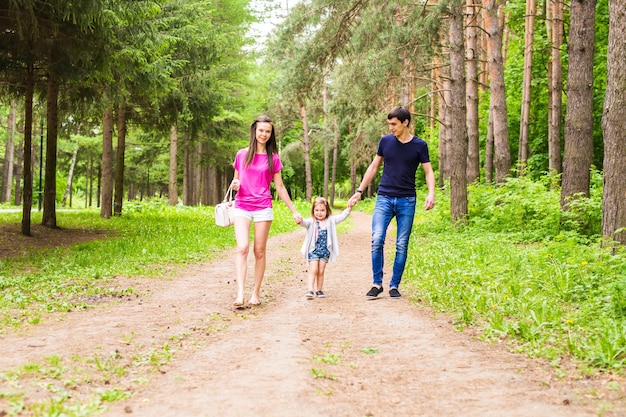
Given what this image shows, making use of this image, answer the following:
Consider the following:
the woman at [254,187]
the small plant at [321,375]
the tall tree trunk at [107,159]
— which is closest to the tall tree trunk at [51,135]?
the tall tree trunk at [107,159]

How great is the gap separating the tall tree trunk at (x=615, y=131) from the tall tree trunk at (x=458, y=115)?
7112mm

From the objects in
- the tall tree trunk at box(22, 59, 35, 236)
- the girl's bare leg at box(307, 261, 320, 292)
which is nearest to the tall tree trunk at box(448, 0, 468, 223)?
the girl's bare leg at box(307, 261, 320, 292)

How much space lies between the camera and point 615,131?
24.6 ft

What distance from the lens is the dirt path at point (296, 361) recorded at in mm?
3494

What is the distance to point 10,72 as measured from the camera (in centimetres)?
1330

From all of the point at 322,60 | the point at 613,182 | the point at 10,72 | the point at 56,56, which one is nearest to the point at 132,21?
the point at 56,56

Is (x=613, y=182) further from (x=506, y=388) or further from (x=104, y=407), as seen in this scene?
(x=104, y=407)

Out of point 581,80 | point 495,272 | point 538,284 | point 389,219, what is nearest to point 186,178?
point 581,80

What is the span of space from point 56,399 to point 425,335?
311cm

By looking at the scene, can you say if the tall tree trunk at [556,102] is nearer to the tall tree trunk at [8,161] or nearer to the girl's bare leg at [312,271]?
the girl's bare leg at [312,271]

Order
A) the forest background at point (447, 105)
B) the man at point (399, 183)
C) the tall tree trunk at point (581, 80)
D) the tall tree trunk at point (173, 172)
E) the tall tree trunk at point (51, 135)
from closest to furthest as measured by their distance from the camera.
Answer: the forest background at point (447, 105) → the man at point (399, 183) → the tall tree trunk at point (581, 80) → the tall tree trunk at point (51, 135) → the tall tree trunk at point (173, 172)

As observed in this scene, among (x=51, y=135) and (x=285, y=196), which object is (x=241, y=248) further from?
(x=51, y=135)

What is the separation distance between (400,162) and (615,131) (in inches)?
111

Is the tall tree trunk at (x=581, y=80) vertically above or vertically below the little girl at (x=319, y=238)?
above
